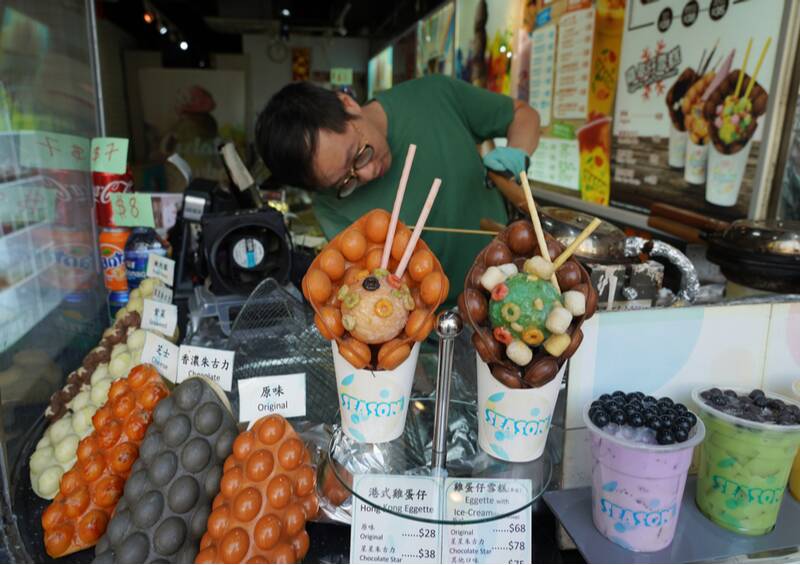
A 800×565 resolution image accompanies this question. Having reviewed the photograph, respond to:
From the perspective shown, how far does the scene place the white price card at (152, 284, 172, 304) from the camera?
157 centimetres

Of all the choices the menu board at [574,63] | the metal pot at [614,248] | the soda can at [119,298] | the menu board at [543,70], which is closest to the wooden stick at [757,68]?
the menu board at [574,63]

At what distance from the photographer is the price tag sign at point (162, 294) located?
1569 mm

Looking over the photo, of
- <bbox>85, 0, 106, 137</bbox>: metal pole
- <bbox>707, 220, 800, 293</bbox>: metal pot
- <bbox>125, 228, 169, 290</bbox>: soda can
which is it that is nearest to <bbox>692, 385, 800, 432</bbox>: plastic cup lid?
<bbox>707, 220, 800, 293</bbox>: metal pot

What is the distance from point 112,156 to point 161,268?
0.40 metres

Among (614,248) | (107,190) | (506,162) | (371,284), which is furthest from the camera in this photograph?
(107,190)

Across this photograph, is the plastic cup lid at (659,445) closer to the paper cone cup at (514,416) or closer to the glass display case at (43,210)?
the paper cone cup at (514,416)

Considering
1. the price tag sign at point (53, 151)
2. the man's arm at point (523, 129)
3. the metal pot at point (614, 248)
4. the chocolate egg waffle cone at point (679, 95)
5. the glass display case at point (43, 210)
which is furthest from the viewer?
the chocolate egg waffle cone at point (679, 95)

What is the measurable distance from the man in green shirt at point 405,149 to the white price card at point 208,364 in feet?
2.32

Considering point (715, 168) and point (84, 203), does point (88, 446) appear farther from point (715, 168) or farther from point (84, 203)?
point (715, 168)

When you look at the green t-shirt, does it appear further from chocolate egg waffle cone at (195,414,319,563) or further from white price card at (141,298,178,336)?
chocolate egg waffle cone at (195,414,319,563)

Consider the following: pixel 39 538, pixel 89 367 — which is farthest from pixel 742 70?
pixel 39 538

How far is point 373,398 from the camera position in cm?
84

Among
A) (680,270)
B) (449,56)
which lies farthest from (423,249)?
(449,56)

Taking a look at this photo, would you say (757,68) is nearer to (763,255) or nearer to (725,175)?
(725,175)
